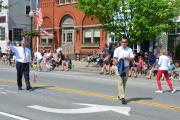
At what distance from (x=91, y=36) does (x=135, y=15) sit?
13830 millimetres

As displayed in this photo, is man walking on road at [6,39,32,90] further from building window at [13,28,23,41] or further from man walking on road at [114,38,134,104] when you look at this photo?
building window at [13,28,23,41]

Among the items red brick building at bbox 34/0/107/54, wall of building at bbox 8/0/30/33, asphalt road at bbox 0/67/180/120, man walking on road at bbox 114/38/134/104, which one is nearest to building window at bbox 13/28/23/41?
wall of building at bbox 8/0/30/33

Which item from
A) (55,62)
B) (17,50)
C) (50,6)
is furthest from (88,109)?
(50,6)

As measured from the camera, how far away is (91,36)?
39781mm

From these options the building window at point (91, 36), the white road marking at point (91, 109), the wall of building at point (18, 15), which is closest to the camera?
the white road marking at point (91, 109)

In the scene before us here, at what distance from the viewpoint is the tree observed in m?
26.0

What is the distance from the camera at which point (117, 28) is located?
1107 inches

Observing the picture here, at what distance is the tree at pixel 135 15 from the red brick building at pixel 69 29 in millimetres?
9603

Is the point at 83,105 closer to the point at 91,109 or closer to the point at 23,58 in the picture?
the point at 91,109

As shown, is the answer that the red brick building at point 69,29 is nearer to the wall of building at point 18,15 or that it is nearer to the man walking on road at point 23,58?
the wall of building at point 18,15

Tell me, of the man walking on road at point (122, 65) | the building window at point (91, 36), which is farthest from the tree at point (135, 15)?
the man walking on road at point (122, 65)

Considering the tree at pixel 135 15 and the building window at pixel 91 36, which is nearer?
the tree at pixel 135 15

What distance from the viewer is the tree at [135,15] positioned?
85.3 feet

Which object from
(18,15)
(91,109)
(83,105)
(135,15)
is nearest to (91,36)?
(135,15)
